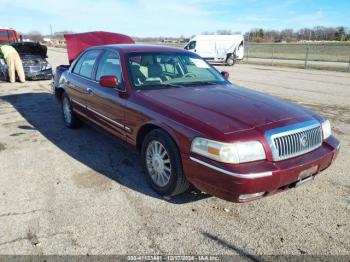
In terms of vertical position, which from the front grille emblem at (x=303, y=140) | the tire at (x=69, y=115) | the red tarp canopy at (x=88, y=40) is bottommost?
the tire at (x=69, y=115)

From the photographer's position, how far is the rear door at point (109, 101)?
4.24 meters

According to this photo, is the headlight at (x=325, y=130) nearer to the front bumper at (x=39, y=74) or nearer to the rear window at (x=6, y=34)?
the front bumper at (x=39, y=74)

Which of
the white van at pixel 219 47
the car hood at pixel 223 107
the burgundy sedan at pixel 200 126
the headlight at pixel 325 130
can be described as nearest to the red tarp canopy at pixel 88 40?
the burgundy sedan at pixel 200 126

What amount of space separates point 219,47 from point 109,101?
961 inches

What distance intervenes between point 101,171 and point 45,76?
11.2m

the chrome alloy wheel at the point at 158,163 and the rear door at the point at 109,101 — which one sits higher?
the rear door at the point at 109,101

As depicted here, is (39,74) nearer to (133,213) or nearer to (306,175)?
(133,213)

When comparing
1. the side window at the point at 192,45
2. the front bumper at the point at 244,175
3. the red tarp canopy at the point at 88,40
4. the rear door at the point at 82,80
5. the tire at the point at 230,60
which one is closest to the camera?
the front bumper at the point at 244,175

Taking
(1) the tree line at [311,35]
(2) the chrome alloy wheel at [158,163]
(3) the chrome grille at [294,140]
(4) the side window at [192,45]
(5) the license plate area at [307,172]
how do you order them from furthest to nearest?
(1) the tree line at [311,35]
(4) the side window at [192,45]
(2) the chrome alloy wheel at [158,163]
(5) the license plate area at [307,172]
(3) the chrome grille at [294,140]

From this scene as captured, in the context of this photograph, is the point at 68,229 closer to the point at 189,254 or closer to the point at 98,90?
the point at 189,254

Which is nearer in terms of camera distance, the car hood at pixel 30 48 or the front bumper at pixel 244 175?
the front bumper at pixel 244 175

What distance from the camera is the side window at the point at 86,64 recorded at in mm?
5220

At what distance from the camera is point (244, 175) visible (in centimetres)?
283

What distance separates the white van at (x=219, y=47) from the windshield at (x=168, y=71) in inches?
899
